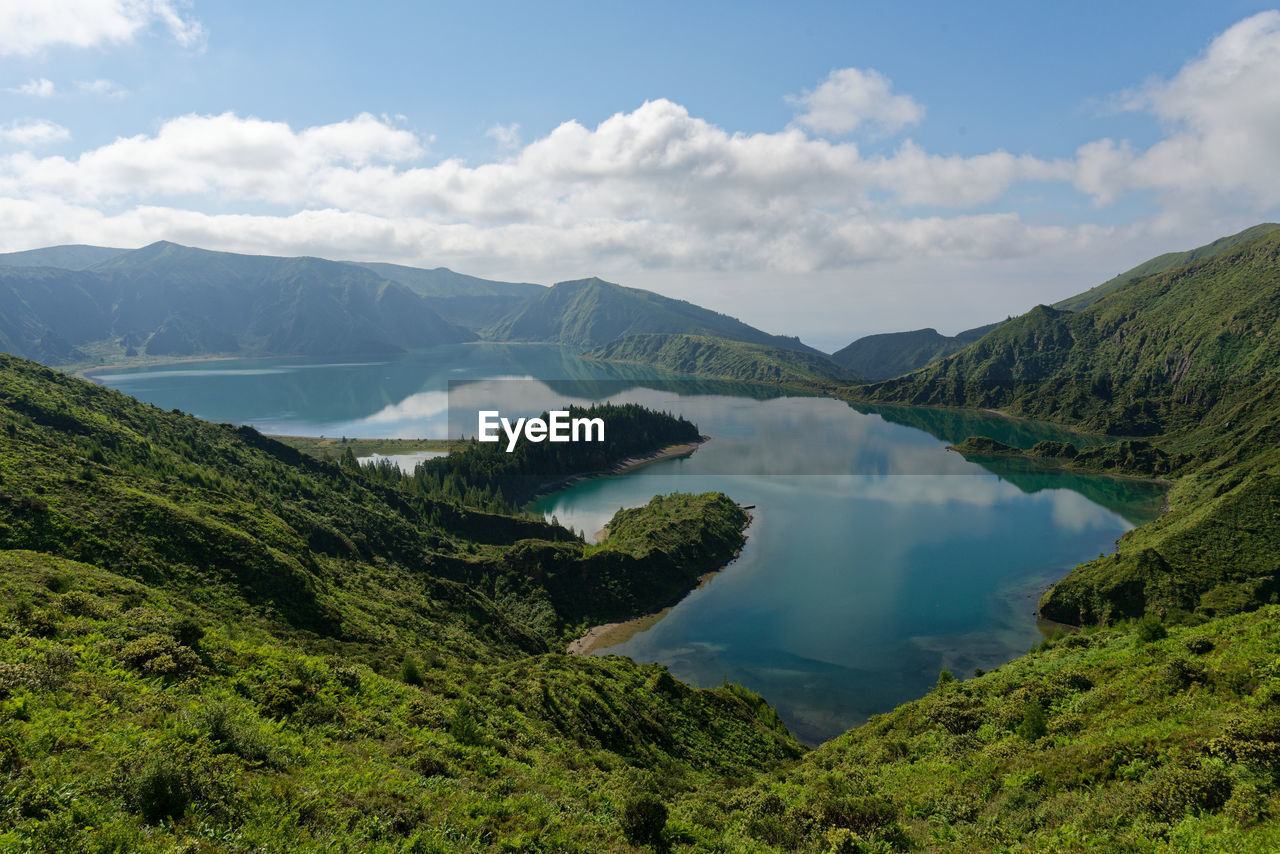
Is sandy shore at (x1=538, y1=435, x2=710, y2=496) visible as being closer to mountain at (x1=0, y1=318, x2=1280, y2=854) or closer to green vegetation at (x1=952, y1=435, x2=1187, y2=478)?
mountain at (x1=0, y1=318, x2=1280, y2=854)

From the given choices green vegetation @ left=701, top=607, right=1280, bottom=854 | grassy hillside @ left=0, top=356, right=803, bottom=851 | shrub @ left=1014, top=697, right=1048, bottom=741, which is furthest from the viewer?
shrub @ left=1014, top=697, right=1048, bottom=741

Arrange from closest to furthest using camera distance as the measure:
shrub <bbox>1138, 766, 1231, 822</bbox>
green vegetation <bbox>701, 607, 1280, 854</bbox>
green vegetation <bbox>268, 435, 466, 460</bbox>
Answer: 1. shrub <bbox>1138, 766, 1231, 822</bbox>
2. green vegetation <bbox>701, 607, 1280, 854</bbox>
3. green vegetation <bbox>268, 435, 466, 460</bbox>

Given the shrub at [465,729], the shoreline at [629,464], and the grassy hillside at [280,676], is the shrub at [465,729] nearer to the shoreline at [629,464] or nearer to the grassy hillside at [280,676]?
the grassy hillside at [280,676]

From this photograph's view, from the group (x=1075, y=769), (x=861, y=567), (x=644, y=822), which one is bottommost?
(x=861, y=567)

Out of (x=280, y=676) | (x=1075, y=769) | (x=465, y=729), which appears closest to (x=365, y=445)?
(x=280, y=676)

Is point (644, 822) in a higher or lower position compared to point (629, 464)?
higher

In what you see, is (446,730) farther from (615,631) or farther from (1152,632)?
(615,631)

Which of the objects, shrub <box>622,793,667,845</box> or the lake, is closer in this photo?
shrub <box>622,793,667,845</box>

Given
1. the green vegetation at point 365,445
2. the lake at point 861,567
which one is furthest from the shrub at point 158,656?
the green vegetation at point 365,445

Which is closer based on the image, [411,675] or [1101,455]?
[411,675]

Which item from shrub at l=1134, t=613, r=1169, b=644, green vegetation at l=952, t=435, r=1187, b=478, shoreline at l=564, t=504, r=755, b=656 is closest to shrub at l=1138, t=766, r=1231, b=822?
shrub at l=1134, t=613, r=1169, b=644
